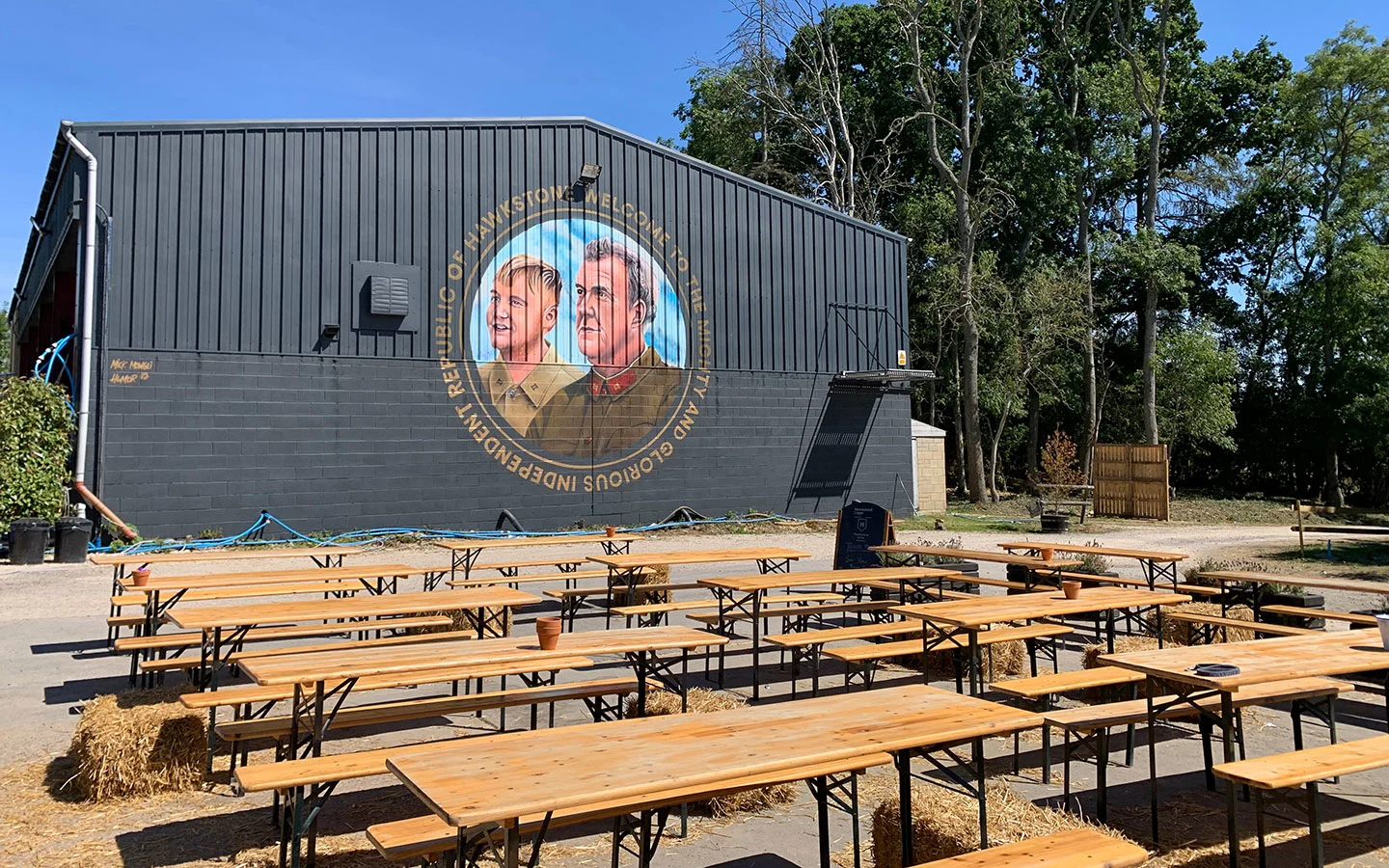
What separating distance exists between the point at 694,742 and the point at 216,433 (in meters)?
16.0

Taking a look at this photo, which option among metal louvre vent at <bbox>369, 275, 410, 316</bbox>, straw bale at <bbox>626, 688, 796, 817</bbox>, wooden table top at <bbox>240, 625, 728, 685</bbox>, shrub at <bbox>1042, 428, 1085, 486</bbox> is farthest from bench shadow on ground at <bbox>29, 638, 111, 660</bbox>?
shrub at <bbox>1042, 428, 1085, 486</bbox>

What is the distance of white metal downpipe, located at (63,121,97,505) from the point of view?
15930 millimetres

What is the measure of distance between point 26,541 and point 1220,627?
50.4 feet

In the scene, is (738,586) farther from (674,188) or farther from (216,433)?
(674,188)

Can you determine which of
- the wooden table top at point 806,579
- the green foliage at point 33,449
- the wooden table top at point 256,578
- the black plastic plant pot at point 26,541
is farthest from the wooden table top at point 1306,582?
the green foliage at point 33,449

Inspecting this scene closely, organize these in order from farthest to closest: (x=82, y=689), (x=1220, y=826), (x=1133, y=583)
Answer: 1. (x=1133, y=583)
2. (x=82, y=689)
3. (x=1220, y=826)

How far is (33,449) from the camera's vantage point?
606 inches

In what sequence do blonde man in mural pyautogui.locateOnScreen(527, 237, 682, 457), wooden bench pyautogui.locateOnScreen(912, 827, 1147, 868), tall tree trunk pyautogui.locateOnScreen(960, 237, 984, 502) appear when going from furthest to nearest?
tall tree trunk pyautogui.locateOnScreen(960, 237, 984, 502)
blonde man in mural pyautogui.locateOnScreen(527, 237, 682, 457)
wooden bench pyautogui.locateOnScreen(912, 827, 1147, 868)

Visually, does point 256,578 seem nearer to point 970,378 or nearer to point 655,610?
point 655,610

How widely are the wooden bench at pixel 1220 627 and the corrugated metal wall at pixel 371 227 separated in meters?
14.4

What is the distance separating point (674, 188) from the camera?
21812 millimetres

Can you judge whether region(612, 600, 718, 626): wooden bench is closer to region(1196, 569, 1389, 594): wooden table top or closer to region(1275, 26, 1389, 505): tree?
region(1196, 569, 1389, 594): wooden table top

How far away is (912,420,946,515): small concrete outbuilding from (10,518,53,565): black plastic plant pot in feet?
59.2

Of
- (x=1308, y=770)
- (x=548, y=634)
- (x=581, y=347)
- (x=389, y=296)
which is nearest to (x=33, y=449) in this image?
(x=389, y=296)
